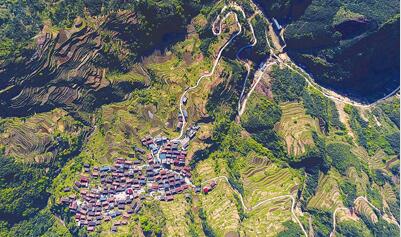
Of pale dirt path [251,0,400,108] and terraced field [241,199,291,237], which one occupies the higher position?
pale dirt path [251,0,400,108]

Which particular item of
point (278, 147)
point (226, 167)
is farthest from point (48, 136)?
point (278, 147)

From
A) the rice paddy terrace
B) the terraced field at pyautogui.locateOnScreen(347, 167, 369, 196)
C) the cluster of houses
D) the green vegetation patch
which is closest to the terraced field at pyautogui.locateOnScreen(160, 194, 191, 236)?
the rice paddy terrace

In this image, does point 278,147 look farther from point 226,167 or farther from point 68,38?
point 68,38

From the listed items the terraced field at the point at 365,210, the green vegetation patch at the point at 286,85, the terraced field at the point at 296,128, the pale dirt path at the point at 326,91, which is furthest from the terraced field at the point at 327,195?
the green vegetation patch at the point at 286,85

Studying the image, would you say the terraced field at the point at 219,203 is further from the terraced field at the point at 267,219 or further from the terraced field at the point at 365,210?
the terraced field at the point at 365,210

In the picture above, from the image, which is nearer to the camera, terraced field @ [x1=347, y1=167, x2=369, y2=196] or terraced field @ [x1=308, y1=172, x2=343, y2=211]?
terraced field @ [x1=308, y1=172, x2=343, y2=211]

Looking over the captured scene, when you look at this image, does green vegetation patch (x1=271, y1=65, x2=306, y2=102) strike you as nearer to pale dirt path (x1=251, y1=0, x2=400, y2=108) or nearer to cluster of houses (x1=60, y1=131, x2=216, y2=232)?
pale dirt path (x1=251, y1=0, x2=400, y2=108)

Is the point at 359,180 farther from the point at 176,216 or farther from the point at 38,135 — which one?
the point at 38,135

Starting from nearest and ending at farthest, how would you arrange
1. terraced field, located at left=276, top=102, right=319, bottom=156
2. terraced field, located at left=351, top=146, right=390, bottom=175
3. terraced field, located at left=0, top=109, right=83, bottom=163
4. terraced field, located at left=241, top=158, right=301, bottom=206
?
terraced field, located at left=0, top=109, right=83, bottom=163 → terraced field, located at left=241, top=158, right=301, bottom=206 → terraced field, located at left=276, top=102, right=319, bottom=156 → terraced field, located at left=351, top=146, right=390, bottom=175
